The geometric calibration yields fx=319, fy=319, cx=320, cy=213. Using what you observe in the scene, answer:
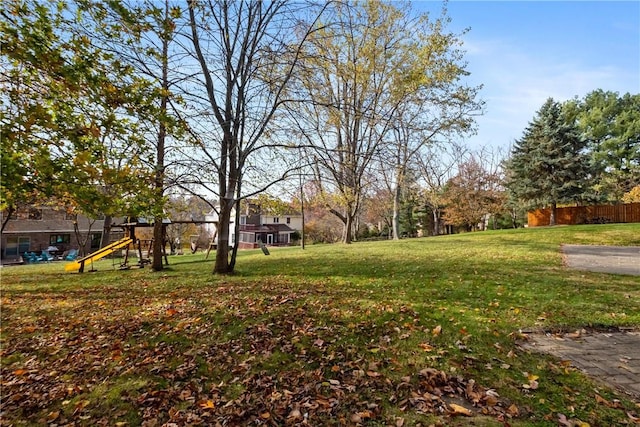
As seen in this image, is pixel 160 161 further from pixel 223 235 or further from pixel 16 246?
pixel 16 246

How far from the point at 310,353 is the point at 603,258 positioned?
10538 mm

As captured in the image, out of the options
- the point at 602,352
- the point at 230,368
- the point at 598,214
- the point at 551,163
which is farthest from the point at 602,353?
the point at 598,214

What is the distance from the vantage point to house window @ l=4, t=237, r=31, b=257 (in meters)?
27.0

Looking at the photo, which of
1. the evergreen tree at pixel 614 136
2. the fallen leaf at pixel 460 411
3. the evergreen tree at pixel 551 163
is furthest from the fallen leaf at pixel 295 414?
the evergreen tree at pixel 614 136

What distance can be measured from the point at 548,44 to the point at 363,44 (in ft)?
29.1

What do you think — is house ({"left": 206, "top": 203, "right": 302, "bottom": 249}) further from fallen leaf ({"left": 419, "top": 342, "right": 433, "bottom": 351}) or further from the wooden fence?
fallen leaf ({"left": 419, "top": 342, "right": 433, "bottom": 351})

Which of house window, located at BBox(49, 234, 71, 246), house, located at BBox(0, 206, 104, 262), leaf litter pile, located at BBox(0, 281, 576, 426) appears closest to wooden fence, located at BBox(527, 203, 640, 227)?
leaf litter pile, located at BBox(0, 281, 576, 426)

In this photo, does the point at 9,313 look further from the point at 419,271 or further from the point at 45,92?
the point at 419,271

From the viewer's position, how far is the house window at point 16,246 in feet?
88.5

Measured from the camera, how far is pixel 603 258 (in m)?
9.70

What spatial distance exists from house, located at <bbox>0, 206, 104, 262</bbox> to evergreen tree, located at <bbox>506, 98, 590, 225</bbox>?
113ft

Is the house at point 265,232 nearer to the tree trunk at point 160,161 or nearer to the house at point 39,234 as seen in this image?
the house at point 39,234

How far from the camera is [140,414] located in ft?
9.38

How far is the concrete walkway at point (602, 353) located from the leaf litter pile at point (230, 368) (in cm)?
119
